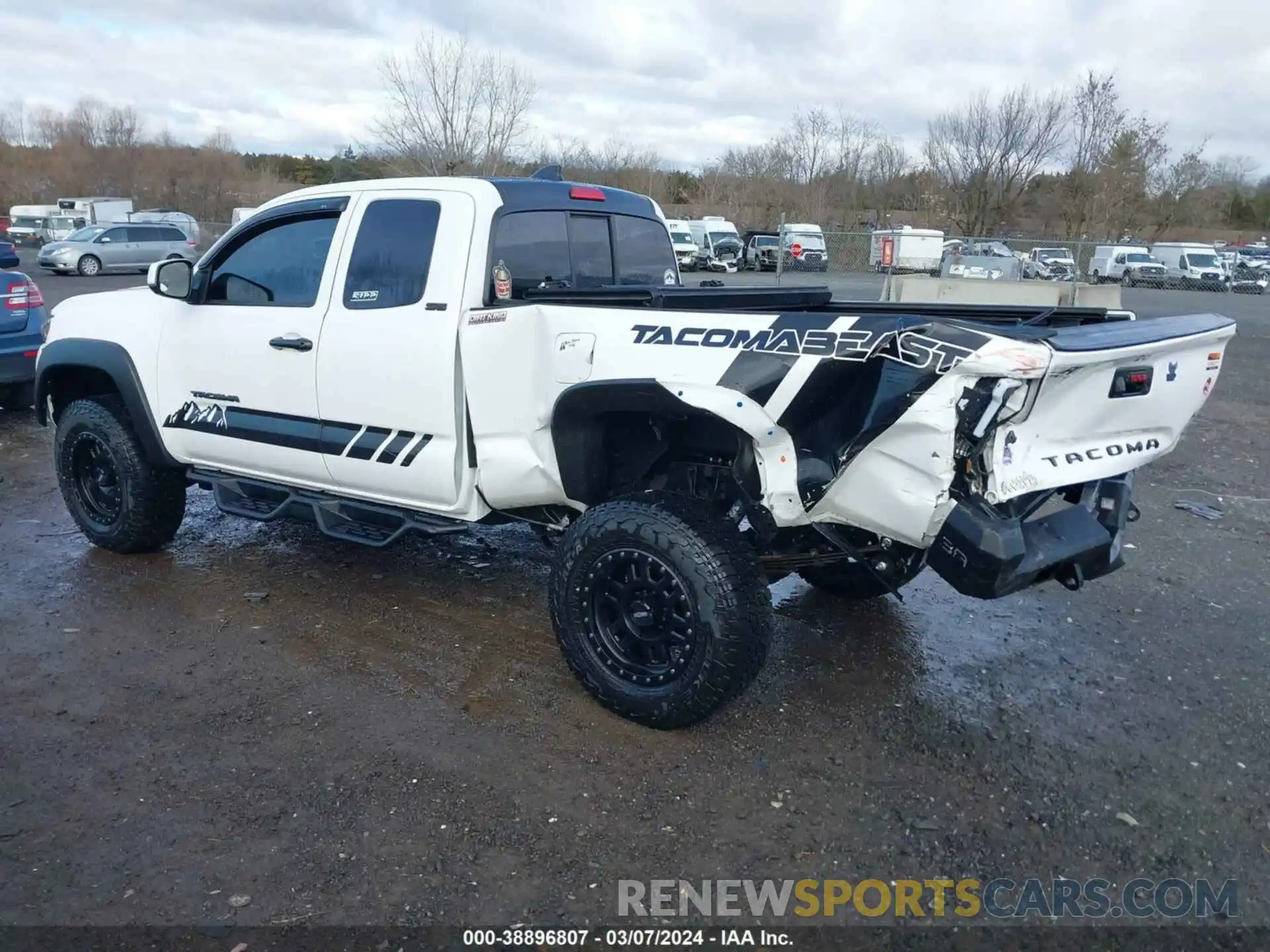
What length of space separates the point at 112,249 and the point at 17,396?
21.6 meters

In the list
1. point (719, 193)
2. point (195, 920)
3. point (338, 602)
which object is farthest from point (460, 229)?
point (719, 193)

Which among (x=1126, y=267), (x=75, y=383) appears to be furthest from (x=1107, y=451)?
(x=1126, y=267)

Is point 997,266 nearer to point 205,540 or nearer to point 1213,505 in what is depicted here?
point 1213,505

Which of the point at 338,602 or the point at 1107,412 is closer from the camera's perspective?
the point at 1107,412

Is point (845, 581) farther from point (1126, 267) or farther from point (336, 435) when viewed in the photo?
point (1126, 267)

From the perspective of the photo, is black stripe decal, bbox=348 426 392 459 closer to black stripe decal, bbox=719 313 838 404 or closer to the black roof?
the black roof

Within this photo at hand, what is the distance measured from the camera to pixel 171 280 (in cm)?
486

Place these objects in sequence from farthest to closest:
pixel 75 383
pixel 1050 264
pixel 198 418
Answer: pixel 1050 264 < pixel 75 383 < pixel 198 418

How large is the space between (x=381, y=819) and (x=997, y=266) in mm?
18345

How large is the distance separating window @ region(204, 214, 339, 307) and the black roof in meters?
0.87

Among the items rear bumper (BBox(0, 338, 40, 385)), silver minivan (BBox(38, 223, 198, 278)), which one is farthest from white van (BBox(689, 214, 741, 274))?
rear bumper (BBox(0, 338, 40, 385))

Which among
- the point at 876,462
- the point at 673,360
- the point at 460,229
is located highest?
the point at 460,229

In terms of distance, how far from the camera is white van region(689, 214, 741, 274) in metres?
34.4

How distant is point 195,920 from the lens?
106 inches
